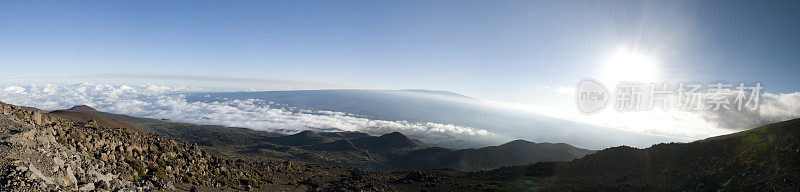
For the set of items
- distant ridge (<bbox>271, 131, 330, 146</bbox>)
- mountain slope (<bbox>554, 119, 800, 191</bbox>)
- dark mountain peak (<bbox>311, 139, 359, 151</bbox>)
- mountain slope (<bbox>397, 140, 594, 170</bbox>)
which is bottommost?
distant ridge (<bbox>271, 131, 330, 146</bbox>)

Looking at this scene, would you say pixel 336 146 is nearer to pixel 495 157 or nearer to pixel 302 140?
pixel 302 140

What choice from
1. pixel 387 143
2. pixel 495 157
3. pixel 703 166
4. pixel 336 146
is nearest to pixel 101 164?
pixel 703 166

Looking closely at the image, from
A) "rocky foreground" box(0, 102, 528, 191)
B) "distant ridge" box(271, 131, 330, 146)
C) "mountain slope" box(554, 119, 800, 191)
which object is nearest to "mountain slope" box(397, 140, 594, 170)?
"distant ridge" box(271, 131, 330, 146)

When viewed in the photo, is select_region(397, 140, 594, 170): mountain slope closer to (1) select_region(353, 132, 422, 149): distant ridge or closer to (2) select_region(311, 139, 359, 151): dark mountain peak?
(1) select_region(353, 132, 422, 149): distant ridge

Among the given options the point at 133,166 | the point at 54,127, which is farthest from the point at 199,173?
the point at 54,127

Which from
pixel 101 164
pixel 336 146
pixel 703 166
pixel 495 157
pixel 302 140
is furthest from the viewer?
pixel 302 140

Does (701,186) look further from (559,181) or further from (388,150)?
(388,150)

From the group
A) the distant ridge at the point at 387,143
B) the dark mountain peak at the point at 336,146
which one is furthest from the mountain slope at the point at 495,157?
the dark mountain peak at the point at 336,146

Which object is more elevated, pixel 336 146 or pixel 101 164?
pixel 101 164
